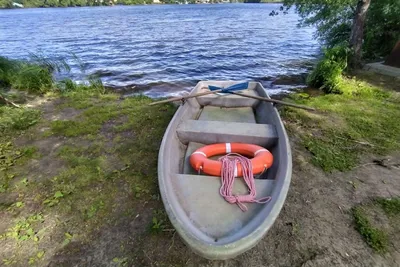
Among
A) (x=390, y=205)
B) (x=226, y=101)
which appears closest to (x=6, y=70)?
(x=226, y=101)

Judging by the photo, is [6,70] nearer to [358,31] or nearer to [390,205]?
[390,205]

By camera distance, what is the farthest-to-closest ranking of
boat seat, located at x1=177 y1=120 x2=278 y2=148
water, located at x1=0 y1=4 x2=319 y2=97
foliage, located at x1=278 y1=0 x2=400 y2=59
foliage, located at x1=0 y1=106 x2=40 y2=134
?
water, located at x1=0 y1=4 x2=319 y2=97 → foliage, located at x1=278 y1=0 x2=400 y2=59 → foliage, located at x1=0 y1=106 x2=40 y2=134 → boat seat, located at x1=177 y1=120 x2=278 y2=148

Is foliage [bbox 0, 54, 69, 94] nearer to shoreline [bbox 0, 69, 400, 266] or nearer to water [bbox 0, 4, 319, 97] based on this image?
water [bbox 0, 4, 319, 97]

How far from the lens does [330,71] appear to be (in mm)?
6477

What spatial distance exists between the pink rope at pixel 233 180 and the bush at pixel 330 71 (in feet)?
16.1

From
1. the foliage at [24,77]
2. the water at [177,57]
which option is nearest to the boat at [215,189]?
the water at [177,57]

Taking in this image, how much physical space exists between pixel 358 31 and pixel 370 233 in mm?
7028

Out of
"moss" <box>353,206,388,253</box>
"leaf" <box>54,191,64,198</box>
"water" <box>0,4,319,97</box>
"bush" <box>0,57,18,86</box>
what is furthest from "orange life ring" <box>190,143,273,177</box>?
"bush" <box>0,57,18,86</box>

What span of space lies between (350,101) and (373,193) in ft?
10.8

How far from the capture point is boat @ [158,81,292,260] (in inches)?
71.6

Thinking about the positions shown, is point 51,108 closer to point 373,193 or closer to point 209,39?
point 373,193

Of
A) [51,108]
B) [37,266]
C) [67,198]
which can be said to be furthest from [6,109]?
[37,266]

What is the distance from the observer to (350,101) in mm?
5477

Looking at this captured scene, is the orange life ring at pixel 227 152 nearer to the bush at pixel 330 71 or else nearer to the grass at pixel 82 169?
the grass at pixel 82 169
